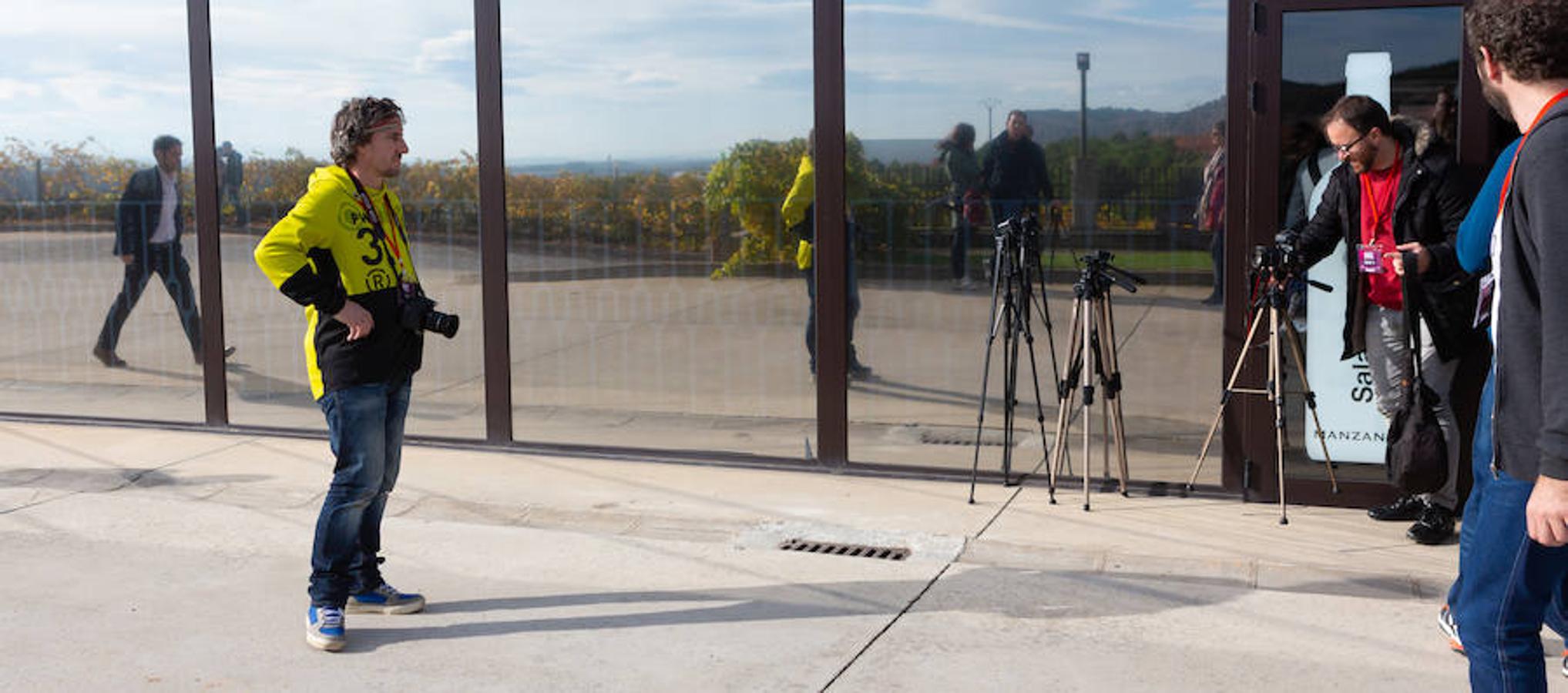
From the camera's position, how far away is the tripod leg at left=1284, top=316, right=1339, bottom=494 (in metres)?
6.29

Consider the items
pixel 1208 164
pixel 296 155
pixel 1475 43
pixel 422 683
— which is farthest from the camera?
pixel 296 155

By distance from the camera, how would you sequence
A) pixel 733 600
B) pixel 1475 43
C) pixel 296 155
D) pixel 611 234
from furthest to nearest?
pixel 296 155 → pixel 611 234 → pixel 733 600 → pixel 1475 43

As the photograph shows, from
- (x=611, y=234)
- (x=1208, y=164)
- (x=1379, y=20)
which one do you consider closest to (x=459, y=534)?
(x=611, y=234)

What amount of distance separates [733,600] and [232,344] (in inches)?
173

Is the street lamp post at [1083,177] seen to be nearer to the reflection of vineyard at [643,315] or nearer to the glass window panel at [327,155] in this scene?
the reflection of vineyard at [643,315]

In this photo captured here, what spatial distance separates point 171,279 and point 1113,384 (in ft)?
17.4

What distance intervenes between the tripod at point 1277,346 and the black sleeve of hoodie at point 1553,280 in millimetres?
3237

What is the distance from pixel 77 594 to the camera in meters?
5.64

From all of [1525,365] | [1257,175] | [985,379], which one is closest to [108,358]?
[985,379]

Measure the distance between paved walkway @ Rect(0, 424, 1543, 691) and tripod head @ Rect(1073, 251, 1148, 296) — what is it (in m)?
0.93

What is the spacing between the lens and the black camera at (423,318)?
5133 millimetres

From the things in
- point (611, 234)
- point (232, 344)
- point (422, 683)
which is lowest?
point (422, 683)

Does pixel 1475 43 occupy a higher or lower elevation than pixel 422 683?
higher

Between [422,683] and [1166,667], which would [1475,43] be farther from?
[422,683]
